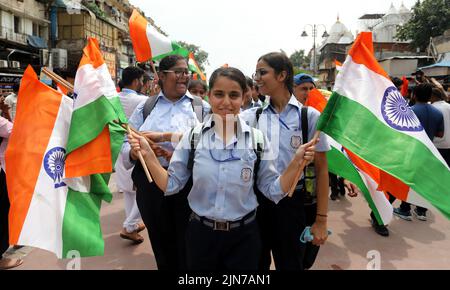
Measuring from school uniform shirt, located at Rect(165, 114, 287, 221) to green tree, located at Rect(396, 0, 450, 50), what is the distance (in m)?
29.2

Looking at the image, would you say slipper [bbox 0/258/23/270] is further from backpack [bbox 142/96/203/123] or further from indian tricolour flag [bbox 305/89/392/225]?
indian tricolour flag [bbox 305/89/392/225]

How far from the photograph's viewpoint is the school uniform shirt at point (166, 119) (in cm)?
247

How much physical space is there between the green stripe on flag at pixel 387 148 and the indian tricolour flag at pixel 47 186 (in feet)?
4.73

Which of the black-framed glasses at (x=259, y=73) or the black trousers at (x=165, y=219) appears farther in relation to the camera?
the black trousers at (x=165, y=219)

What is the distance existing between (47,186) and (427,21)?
30.8 m

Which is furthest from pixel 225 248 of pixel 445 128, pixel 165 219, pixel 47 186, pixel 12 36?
pixel 12 36

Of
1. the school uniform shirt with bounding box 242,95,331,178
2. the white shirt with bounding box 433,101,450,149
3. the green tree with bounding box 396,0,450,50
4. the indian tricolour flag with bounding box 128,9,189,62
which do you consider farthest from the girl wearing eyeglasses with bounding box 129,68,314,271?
the green tree with bounding box 396,0,450,50

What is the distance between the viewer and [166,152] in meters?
2.38

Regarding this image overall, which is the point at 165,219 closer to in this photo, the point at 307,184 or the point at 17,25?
the point at 307,184

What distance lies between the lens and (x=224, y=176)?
1.78 metres

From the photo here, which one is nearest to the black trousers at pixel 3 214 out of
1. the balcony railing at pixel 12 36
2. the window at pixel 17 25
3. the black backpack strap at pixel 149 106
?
the black backpack strap at pixel 149 106

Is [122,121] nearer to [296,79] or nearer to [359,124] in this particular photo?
[359,124]

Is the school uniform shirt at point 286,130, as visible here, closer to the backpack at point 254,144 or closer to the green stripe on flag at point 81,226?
the backpack at point 254,144

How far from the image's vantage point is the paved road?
3.37m
